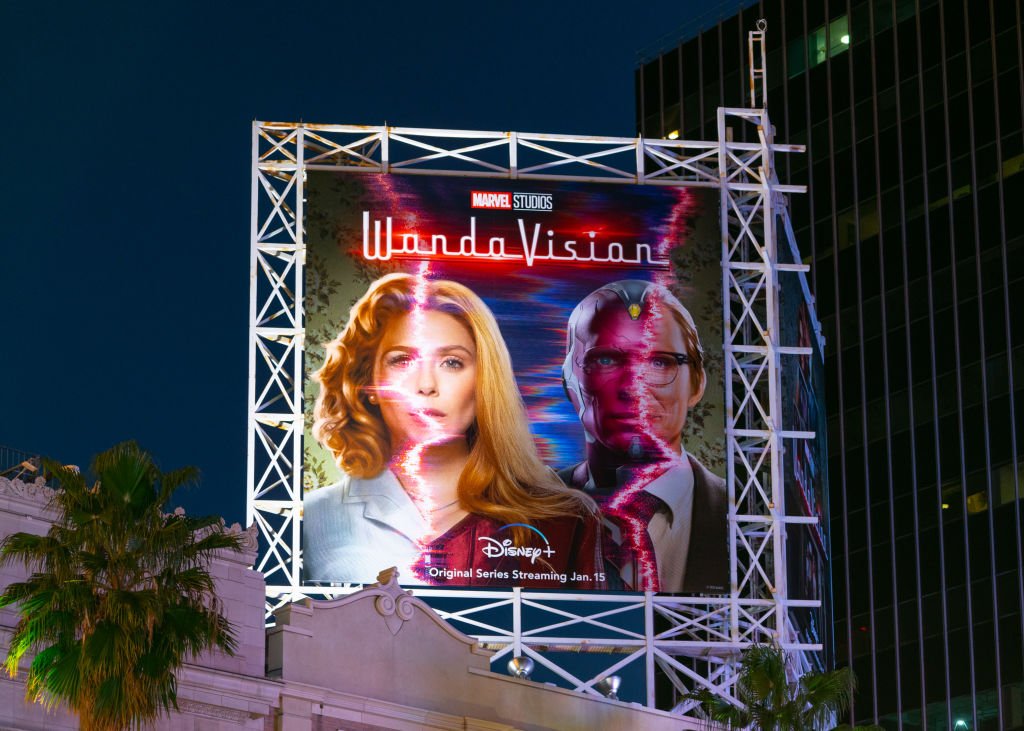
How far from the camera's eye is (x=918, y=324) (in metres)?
96.7

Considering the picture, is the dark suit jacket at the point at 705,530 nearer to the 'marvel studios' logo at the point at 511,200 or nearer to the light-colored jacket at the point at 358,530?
the light-colored jacket at the point at 358,530

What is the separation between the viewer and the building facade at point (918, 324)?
90625mm

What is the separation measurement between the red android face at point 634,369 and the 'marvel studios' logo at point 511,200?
10.2 feet

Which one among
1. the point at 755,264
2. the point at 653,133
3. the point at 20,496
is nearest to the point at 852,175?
the point at 653,133

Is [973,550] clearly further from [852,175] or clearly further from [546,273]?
[546,273]

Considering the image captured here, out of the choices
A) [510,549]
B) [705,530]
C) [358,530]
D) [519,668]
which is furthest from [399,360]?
[519,668]

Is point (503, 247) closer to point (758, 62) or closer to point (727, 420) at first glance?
point (727, 420)

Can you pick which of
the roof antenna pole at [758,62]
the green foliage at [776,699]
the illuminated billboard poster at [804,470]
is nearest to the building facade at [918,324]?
the roof antenna pole at [758,62]

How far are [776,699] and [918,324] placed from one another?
4886cm

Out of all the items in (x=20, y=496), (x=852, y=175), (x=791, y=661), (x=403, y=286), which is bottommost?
(x=791, y=661)

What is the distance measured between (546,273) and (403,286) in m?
4.03

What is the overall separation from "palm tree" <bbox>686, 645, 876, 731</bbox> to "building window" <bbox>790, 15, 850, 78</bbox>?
5652 cm

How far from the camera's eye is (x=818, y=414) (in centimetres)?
8088

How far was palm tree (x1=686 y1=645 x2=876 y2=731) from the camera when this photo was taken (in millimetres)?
49781
